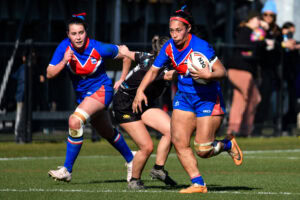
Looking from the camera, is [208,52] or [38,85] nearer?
[208,52]

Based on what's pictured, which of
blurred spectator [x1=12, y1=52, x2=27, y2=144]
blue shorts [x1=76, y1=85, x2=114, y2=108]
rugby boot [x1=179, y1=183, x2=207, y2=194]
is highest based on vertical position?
blue shorts [x1=76, y1=85, x2=114, y2=108]

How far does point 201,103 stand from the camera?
9.56m

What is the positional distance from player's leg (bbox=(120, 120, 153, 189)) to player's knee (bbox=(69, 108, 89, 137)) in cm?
55

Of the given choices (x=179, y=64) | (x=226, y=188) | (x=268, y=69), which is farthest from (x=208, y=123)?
(x=268, y=69)

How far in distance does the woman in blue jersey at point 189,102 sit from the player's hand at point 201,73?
0.17 metres

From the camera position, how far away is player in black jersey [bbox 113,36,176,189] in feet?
35.5

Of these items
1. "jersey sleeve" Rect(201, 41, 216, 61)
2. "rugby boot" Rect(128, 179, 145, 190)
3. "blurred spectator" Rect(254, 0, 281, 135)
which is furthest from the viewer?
"blurred spectator" Rect(254, 0, 281, 135)

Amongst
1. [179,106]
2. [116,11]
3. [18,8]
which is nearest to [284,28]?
[116,11]

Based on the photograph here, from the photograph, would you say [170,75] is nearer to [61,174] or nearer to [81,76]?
[81,76]

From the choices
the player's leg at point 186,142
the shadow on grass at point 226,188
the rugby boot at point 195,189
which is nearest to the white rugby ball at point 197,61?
the player's leg at point 186,142

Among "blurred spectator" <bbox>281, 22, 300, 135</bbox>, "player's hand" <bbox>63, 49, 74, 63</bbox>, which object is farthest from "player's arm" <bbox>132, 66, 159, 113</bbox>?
"blurred spectator" <bbox>281, 22, 300, 135</bbox>

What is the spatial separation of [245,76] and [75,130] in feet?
28.1

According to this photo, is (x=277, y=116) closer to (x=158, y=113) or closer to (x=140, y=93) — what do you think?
(x=158, y=113)

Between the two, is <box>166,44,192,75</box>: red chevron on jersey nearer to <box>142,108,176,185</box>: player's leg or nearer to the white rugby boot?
<box>142,108,176,185</box>: player's leg
